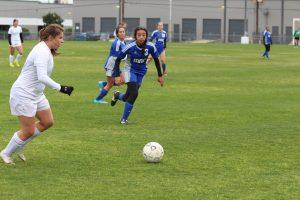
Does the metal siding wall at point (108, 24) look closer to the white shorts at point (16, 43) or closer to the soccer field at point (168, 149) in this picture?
the white shorts at point (16, 43)

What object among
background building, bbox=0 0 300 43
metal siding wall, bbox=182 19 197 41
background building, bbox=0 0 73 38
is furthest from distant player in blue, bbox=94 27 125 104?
background building, bbox=0 0 73 38

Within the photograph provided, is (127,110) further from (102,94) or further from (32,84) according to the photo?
(32,84)

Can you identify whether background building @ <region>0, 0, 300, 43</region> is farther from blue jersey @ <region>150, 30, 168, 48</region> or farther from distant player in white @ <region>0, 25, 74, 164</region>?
distant player in white @ <region>0, 25, 74, 164</region>

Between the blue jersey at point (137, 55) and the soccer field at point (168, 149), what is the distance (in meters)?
1.08

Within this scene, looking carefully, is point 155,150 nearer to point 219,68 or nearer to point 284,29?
point 219,68

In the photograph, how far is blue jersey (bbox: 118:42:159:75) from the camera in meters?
13.5

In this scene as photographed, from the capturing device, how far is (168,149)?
10.7m

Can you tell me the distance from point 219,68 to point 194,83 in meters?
8.80

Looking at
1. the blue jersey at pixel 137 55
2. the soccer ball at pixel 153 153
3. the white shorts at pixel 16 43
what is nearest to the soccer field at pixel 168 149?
the soccer ball at pixel 153 153

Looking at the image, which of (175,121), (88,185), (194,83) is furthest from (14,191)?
(194,83)

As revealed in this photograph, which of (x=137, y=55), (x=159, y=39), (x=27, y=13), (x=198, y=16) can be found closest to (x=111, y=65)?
(x=137, y=55)

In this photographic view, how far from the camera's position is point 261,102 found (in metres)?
18.2

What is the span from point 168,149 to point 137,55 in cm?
342

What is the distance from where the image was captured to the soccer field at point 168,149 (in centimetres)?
801
